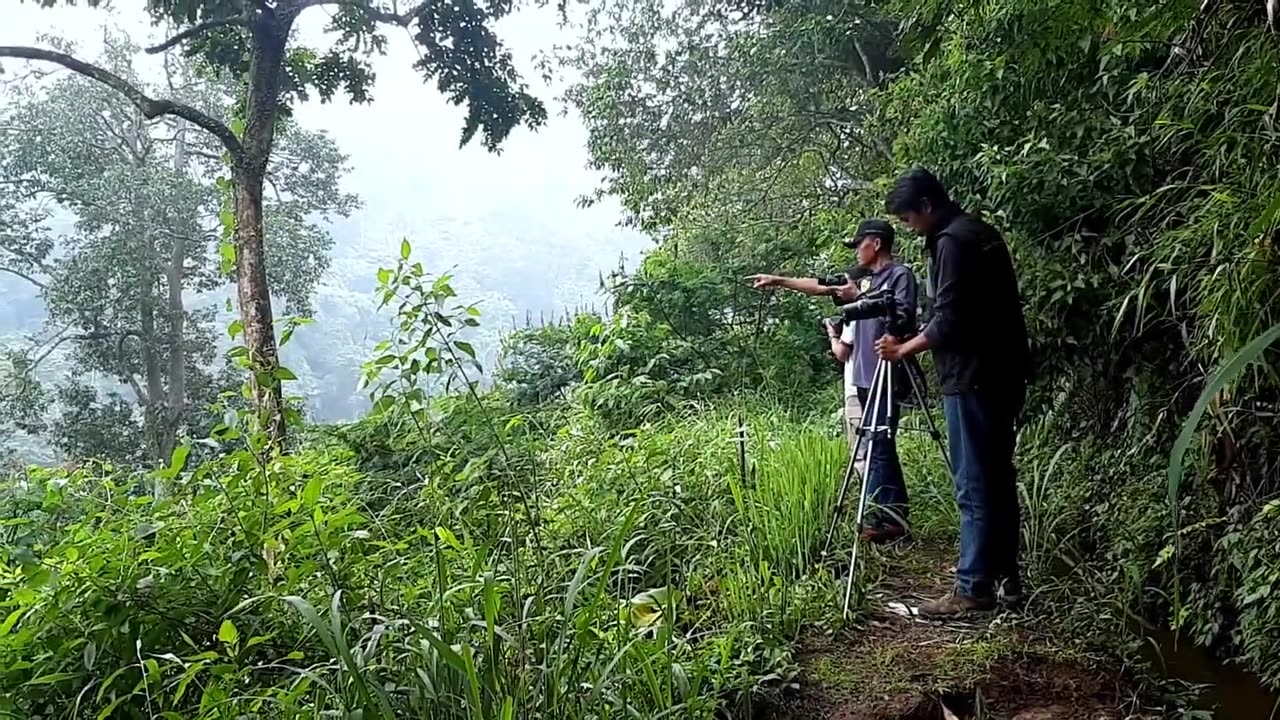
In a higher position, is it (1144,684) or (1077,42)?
(1077,42)

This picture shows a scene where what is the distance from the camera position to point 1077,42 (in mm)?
3270

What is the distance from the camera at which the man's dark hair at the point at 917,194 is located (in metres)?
2.47

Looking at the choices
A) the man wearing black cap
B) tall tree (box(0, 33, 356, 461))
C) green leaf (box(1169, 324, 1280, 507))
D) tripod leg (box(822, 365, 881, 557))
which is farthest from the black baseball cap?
tall tree (box(0, 33, 356, 461))

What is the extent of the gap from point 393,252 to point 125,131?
1371 centimetres

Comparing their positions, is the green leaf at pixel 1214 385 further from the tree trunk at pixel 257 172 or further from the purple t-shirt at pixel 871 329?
the tree trunk at pixel 257 172

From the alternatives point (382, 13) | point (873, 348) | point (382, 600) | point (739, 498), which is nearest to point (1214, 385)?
point (382, 600)

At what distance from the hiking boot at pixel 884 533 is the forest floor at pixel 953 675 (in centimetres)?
44

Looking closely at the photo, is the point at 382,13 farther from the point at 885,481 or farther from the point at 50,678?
the point at 50,678

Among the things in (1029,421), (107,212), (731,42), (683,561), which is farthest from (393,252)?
(107,212)

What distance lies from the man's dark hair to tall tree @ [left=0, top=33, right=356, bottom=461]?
35.8ft

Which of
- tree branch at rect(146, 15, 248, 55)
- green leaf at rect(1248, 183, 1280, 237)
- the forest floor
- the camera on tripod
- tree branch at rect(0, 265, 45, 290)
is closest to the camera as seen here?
green leaf at rect(1248, 183, 1280, 237)

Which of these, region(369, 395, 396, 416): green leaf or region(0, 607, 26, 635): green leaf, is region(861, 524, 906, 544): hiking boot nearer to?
region(369, 395, 396, 416): green leaf

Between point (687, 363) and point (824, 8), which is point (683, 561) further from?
point (824, 8)

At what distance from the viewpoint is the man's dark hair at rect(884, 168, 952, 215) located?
2.47m
